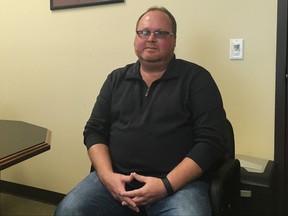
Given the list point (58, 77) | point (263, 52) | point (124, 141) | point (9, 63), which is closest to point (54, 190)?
point (58, 77)

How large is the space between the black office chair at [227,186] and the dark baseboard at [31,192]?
144 cm

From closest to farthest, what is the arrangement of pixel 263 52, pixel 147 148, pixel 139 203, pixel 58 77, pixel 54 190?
pixel 139 203 → pixel 147 148 → pixel 263 52 → pixel 58 77 → pixel 54 190

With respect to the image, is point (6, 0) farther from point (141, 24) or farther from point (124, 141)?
point (124, 141)

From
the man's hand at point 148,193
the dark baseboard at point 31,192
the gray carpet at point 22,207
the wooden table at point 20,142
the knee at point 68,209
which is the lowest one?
the gray carpet at point 22,207

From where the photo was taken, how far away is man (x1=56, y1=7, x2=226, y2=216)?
128 centimetres

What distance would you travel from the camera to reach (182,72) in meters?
1.48

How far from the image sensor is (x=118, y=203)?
1.37 m

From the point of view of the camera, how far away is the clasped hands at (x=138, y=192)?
4.08 ft

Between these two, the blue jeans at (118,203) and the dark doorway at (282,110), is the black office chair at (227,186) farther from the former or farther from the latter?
the dark doorway at (282,110)

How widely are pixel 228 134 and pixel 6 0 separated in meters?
1.92

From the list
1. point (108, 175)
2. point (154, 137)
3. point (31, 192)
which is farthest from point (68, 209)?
point (31, 192)

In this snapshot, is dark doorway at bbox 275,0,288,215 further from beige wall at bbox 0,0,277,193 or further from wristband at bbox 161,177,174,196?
wristband at bbox 161,177,174,196

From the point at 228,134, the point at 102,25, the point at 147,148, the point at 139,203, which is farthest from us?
the point at 102,25

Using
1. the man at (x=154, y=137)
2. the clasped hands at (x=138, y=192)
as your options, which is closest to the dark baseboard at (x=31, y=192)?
the man at (x=154, y=137)
